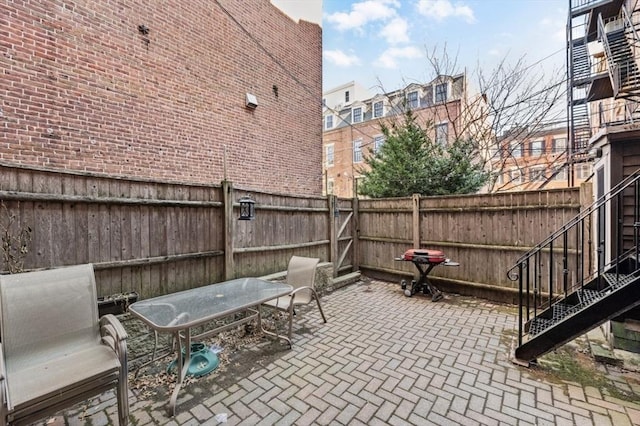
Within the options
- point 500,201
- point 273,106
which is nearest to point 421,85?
point 273,106

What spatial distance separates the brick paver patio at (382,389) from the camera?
7.00 feet

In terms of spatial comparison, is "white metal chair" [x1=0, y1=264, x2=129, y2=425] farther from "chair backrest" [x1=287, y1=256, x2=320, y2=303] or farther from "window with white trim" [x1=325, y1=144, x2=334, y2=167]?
"window with white trim" [x1=325, y1=144, x2=334, y2=167]

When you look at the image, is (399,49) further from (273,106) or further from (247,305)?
(247,305)

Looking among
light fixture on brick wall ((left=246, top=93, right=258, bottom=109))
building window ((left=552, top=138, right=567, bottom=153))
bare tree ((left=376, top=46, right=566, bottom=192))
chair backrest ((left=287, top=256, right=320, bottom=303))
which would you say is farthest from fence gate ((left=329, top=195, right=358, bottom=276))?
building window ((left=552, top=138, right=567, bottom=153))

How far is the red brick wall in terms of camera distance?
3559 mm

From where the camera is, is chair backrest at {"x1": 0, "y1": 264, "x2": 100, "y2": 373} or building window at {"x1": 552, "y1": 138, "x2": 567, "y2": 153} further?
building window at {"x1": 552, "y1": 138, "x2": 567, "y2": 153}

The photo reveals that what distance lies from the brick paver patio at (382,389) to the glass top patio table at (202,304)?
681mm

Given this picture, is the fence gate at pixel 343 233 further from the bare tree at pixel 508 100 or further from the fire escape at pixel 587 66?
the fire escape at pixel 587 66

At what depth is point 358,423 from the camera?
208cm

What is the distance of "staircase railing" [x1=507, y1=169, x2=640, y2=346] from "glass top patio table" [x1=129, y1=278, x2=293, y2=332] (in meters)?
2.80

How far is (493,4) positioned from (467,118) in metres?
3.95

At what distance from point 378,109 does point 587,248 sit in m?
15.1

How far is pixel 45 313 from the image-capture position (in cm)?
217

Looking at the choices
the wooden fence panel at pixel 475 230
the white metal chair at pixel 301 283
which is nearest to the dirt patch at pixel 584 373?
the wooden fence panel at pixel 475 230
